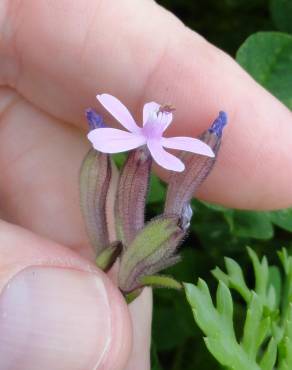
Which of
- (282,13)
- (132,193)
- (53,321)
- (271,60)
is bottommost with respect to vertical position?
(53,321)

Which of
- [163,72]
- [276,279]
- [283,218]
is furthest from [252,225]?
[163,72]

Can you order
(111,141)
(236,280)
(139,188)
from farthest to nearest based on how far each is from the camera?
1. (236,280)
2. (139,188)
3. (111,141)

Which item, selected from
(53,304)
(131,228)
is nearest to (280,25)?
(131,228)

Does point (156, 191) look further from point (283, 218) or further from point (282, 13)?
point (282, 13)

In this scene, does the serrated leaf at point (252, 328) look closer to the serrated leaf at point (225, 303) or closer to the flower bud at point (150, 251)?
the serrated leaf at point (225, 303)

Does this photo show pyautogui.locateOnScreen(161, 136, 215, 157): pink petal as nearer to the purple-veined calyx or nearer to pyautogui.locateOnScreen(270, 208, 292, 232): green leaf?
the purple-veined calyx

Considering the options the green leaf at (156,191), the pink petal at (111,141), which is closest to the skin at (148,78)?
the green leaf at (156,191)
